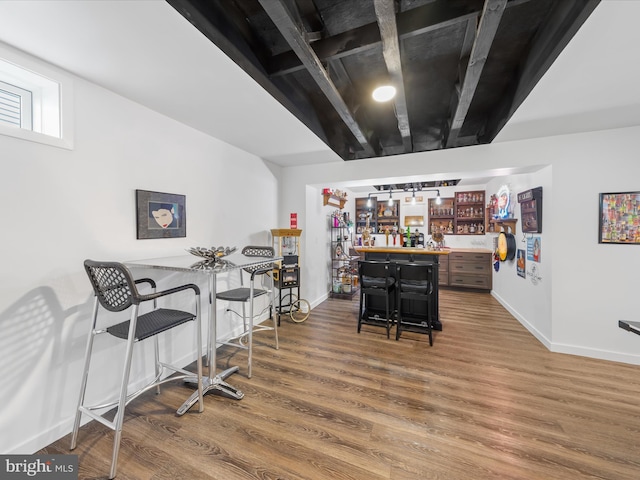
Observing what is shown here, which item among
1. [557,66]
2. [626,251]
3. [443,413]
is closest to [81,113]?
[557,66]

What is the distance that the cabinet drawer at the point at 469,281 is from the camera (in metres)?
5.52

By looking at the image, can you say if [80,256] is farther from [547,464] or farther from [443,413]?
[547,464]

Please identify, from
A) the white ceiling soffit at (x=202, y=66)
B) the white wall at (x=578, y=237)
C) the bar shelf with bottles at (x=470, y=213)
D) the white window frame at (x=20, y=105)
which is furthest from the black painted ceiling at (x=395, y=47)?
the bar shelf with bottles at (x=470, y=213)

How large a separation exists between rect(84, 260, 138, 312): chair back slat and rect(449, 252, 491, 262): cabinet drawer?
6023mm

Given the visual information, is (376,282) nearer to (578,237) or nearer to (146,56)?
(578,237)

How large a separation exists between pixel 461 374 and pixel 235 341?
2.59m

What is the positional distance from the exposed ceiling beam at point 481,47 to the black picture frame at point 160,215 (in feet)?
8.72

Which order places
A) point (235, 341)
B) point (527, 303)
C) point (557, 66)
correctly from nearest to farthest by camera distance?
point (557, 66) → point (235, 341) → point (527, 303)

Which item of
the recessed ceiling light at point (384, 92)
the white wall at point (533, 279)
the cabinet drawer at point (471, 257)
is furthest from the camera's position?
the cabinet drawer at point (471, 257)

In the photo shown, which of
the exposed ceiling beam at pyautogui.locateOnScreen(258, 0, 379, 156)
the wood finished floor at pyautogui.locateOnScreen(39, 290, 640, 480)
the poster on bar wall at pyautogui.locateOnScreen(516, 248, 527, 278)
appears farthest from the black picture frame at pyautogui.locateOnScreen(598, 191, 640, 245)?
the exposed ceiling beam at pyautogui.locateOnScreen(258, 0, 379, 156)

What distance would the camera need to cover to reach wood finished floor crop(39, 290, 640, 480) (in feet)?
4.93

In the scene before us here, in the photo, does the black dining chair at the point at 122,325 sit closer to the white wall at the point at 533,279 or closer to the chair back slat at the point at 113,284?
the chair back slat at the point at 113,284

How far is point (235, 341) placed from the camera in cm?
321

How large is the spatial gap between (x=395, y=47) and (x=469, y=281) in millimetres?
5532
